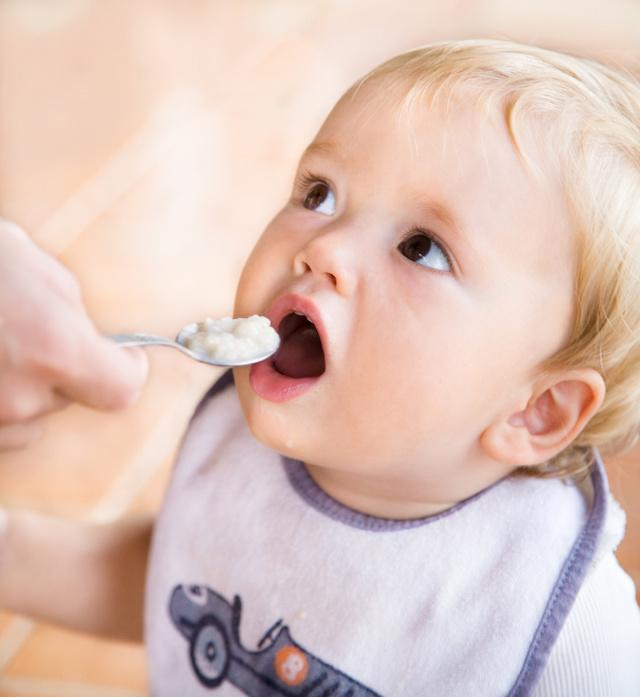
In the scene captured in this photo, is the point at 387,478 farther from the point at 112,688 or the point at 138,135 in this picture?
the point at 138,135

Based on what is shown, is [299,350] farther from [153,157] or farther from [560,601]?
[153,157]

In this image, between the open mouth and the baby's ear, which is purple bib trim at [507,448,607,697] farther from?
the open mouth

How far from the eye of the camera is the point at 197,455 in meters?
0.67

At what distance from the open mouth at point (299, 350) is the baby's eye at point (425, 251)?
0.06 m

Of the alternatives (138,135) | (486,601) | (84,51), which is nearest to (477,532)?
(486,601)

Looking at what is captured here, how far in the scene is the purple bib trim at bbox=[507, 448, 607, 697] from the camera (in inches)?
20.0

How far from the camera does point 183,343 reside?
0.48 m

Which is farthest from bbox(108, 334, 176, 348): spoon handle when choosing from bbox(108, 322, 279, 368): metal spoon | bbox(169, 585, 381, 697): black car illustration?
bbox(169, 585, 381, 697): black car illustration

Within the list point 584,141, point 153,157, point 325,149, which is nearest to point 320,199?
point 325,149

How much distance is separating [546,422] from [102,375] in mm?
253

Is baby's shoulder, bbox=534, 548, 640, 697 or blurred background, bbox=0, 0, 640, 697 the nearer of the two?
baby's shoulder, bbox=534, 548, 640, 697

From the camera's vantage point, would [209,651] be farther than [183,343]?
Yes

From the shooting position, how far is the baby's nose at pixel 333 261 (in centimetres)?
46

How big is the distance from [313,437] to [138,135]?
1053 millimetres
